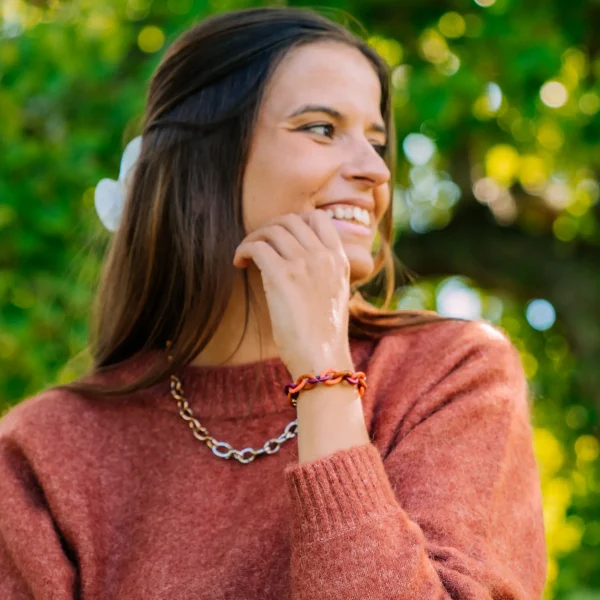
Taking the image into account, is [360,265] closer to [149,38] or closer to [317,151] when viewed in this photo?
[317,151]

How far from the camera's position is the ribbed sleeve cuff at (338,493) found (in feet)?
5.01

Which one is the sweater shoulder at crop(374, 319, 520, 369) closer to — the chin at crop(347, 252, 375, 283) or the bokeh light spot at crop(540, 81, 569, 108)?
the chin at crop(347, 252, 375, 283)

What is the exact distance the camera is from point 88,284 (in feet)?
11.7

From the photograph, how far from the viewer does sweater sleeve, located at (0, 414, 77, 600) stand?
5.99 ft

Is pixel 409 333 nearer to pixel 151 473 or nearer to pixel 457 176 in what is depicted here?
pixel 151 473

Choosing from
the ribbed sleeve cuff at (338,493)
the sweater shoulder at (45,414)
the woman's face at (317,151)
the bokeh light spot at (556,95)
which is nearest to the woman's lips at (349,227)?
the woman's face at (317,151)

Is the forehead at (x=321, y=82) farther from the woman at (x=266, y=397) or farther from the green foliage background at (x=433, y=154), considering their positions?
the green foliage background at (x=433, y=154)

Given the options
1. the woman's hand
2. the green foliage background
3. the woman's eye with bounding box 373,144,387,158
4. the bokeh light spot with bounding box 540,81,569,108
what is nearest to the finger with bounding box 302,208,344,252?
the woman's hand

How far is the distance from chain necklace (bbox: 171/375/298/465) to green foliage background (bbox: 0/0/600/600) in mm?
783

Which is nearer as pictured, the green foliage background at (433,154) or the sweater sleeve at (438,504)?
the sweater sleeve at (438,504)

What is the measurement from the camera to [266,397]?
2.00 m

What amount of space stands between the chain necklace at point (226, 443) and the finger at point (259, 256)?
0.31 m

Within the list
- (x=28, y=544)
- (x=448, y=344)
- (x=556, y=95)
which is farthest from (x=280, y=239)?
(x=556, y=95)

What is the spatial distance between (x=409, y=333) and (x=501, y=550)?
1.81ft
